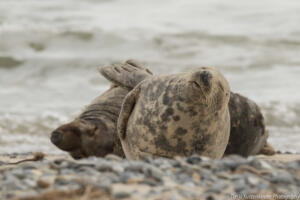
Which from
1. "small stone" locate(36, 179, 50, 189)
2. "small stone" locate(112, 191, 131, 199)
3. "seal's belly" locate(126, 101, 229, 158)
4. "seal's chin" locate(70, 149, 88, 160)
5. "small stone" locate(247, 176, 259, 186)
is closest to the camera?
"small stone" locate(112, 191, 131, 199)

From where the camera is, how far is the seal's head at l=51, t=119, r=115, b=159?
486 cm

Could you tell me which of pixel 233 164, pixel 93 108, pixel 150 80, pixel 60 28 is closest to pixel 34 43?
pixel 60 28

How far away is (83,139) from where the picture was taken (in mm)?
4934

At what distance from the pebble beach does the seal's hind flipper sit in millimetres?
1628

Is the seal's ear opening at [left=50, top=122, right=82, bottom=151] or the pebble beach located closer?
the pebble beach

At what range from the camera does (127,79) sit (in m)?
5.00

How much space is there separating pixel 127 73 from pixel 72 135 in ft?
2.41

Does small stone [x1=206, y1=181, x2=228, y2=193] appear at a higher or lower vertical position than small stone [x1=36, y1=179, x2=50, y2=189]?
higher

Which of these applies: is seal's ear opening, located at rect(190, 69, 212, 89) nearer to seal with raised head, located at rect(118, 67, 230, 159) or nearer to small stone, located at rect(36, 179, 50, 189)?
seal with raised head, located at rect(118, 67, 230, 159)

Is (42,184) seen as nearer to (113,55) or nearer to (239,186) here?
(239,186)

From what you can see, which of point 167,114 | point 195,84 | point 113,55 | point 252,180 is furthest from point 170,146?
A: point 113,55

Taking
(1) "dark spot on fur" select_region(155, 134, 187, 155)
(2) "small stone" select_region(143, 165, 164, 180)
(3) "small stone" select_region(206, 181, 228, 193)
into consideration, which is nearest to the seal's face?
(1) "dark spot on fur" select_region(155, 134, 187, 155)

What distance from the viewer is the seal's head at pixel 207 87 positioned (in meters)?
3.79

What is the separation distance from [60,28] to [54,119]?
22.6 feet
